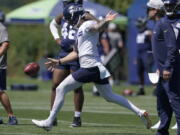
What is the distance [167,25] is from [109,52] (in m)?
12.4

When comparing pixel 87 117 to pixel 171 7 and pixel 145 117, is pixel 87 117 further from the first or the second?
pixel 171 7

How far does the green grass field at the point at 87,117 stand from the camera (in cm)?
1233

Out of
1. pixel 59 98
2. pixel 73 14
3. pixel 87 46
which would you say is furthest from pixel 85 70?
pixel 73 14

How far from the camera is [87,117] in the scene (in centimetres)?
1480

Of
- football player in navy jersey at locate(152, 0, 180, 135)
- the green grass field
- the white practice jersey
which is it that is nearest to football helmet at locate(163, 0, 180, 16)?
football player in navy jersey at locate(152, 0, 180, 135)

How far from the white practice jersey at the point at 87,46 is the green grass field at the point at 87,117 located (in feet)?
3.42

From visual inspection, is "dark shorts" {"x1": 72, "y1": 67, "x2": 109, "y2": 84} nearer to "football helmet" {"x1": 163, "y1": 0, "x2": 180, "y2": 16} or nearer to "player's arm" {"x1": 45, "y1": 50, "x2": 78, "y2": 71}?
"player's arm" {"x1": 45, "y1": 50, "x2": 78, "y2": 71}

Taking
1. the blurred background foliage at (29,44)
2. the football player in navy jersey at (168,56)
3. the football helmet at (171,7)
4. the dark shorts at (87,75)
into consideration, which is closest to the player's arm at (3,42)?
the dark shorts at (87,75)

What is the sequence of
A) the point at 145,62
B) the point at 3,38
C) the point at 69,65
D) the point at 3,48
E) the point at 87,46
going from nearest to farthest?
the point at 87,46, the point at 3,48, the point at 3,38, the point at 69,65, the point at 145,62

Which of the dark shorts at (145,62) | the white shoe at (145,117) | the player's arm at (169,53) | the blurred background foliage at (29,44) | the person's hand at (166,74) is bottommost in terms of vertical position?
the blurred background foliage at (29,44)

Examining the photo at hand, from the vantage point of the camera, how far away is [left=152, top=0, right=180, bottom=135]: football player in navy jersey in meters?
10.7

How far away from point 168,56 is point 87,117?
4.40m

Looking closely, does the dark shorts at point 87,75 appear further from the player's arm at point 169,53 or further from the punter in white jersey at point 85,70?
the player's arm at point 169,53

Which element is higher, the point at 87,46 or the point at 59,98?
the point at 87,46
